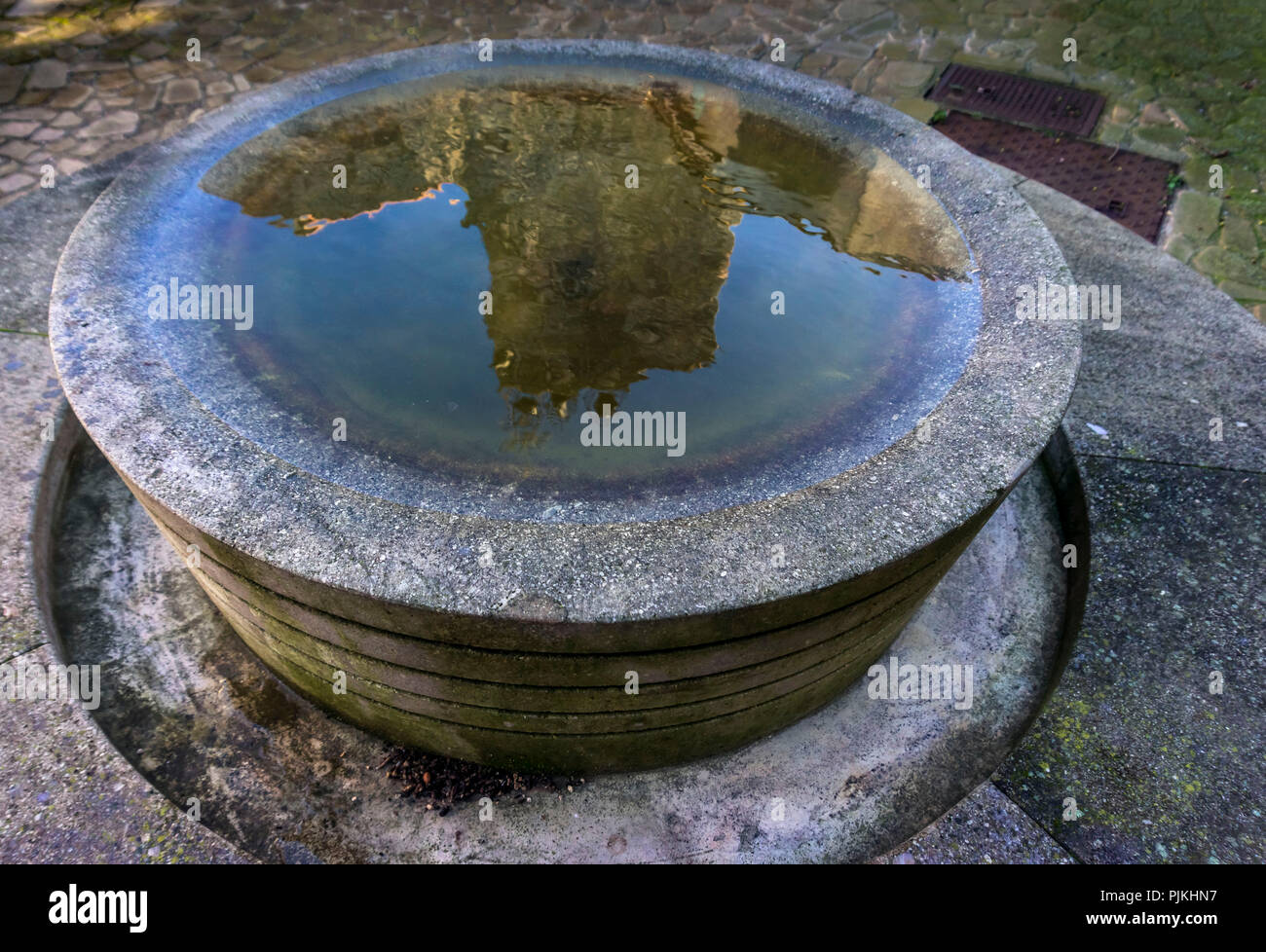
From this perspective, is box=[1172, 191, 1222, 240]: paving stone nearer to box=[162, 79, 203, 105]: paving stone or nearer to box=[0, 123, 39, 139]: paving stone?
box=[162, 79, 203, 105]: paving stone

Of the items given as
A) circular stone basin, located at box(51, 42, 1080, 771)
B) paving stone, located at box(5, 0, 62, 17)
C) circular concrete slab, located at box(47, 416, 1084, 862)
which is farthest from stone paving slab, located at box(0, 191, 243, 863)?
paving stone, located at box(5, 0, 62, 17)

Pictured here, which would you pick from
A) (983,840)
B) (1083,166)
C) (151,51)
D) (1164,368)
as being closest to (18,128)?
(151,51)

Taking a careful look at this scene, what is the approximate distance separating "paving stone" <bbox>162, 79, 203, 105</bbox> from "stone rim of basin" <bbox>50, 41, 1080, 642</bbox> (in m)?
4.23

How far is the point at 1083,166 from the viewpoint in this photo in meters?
5.86

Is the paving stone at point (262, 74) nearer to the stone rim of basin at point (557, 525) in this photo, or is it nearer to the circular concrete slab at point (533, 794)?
the stone rim of basin at point (557, 525)

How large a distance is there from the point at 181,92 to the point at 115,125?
0.64 metres

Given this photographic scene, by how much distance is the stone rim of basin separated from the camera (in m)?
2.03

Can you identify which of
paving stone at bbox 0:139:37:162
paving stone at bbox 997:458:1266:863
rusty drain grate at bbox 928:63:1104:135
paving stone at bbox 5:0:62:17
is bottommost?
paving stone at bbox 997:458:1266:863

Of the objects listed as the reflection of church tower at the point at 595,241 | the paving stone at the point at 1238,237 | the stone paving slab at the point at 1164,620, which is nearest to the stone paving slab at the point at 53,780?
the reflection of church tower at the point at 595,241

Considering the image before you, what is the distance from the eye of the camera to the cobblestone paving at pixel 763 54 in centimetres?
571

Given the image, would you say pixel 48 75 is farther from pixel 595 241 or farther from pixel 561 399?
pixel 561 399

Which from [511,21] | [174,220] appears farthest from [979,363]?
[511,21]

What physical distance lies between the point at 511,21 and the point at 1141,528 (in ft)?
22.4
